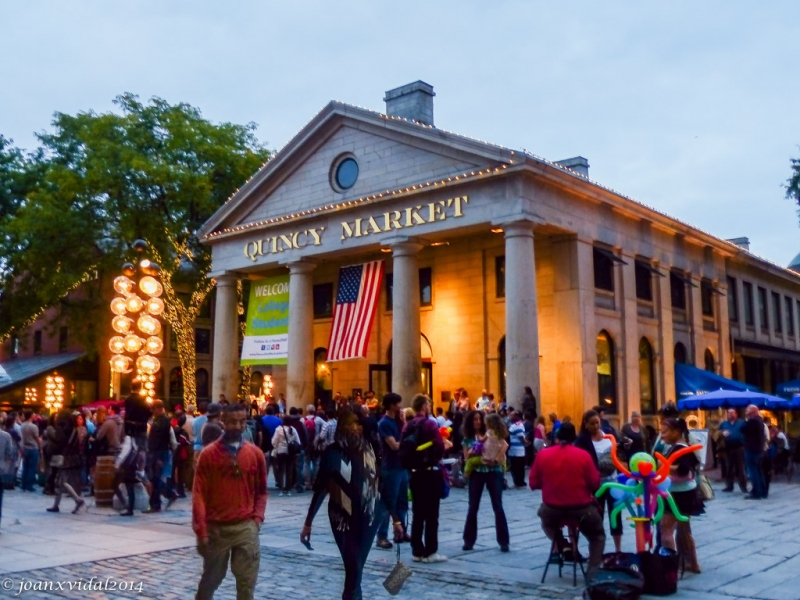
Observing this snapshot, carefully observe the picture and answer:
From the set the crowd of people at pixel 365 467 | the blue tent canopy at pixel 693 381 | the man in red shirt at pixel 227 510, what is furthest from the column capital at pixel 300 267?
the man in red shirt at pixel 227 510

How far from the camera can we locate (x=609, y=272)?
27.6 m

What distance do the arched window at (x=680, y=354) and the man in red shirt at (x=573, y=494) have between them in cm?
2424

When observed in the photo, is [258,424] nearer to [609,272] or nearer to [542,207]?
[542,207]

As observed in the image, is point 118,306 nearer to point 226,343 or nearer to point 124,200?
point 226,343

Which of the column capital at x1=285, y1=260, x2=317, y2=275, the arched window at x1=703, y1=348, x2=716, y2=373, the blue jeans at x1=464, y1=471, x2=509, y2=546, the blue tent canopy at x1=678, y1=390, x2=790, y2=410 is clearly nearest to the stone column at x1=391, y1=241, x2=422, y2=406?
the column capital at x1=285, y1=260, x2=317, y2=275

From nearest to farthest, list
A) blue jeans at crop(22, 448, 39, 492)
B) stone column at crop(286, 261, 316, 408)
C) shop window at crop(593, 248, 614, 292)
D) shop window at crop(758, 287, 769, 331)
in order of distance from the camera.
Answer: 1. blue jeans at crop(22, 448, 39, 492)
2. shop window at crop(593, 248, 614, 292)
3. stone column at crop(286, 261, 316, 408)
4. shop window at crop(758, 287, 769, 331)

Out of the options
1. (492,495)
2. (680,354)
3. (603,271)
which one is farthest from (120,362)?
(680,354)

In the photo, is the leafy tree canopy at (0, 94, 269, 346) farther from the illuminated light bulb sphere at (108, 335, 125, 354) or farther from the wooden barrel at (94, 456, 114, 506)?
the wooden barrel at (94, 456, 114, 506)

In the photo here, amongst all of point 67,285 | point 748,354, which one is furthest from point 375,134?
point 748,354

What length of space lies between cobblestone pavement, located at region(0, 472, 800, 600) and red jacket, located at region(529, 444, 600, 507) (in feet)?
3.03

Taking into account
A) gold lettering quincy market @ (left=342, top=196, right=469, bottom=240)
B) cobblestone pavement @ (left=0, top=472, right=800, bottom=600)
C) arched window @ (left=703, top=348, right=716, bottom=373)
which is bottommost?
cobblestone pavement @ (left=0, top=472, right=800, bottom=600)

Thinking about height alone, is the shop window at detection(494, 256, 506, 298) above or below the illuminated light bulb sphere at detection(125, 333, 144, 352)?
above

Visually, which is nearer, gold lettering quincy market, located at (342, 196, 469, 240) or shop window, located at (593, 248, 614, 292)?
gold lettering quincy market, located at (342, 196, 469, 240)

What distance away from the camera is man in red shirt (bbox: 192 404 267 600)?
611cm
